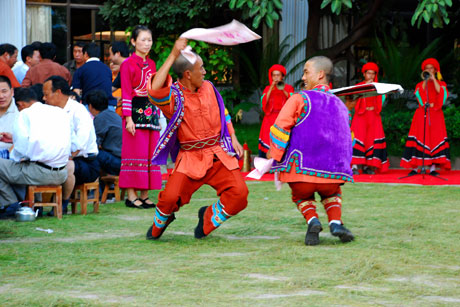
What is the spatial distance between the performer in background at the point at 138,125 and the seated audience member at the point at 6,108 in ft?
3.70

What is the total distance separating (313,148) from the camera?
6.12 meters

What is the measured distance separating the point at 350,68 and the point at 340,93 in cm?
1166

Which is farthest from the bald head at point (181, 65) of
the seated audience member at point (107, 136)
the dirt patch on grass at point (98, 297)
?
the seated audience member at point (107, 136)

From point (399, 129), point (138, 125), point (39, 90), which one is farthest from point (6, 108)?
point (399, 129)

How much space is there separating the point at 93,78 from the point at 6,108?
213 cm

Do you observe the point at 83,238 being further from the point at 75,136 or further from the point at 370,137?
the point at 370,137

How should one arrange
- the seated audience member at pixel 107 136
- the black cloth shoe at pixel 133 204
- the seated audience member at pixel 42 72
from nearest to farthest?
the black cloth shoe at pixel 133 204, the seated audience member at pixel 107 136, the seated audience member at pixel 42 72

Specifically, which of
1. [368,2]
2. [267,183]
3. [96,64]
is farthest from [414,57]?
[96,64]

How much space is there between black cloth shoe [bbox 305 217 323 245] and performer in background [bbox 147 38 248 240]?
564 millimetres

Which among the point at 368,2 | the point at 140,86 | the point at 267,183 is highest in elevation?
the point at 368,2

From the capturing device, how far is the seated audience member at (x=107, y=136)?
9.23 meters

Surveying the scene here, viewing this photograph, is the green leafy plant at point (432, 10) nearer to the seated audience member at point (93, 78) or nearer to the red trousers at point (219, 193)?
the seated audience member at point (93, 78)

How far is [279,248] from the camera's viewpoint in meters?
6.00

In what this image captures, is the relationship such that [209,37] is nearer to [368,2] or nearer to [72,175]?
[72,175]
